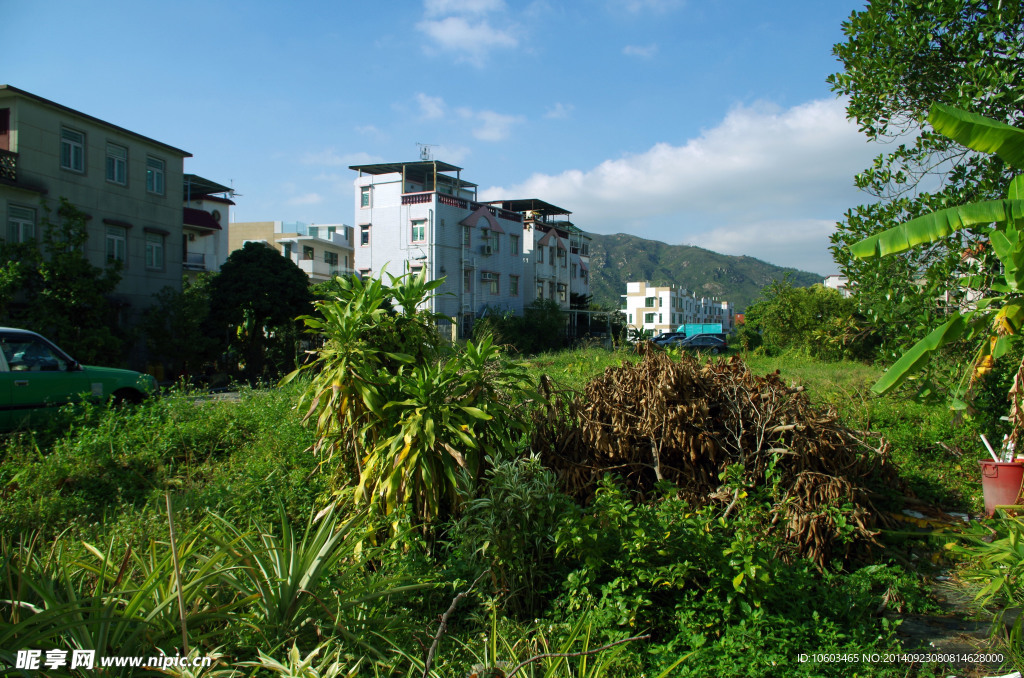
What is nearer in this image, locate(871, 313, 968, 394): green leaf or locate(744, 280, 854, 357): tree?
locate(871, 313, 968, 394): green leaf

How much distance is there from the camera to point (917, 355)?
4676mm

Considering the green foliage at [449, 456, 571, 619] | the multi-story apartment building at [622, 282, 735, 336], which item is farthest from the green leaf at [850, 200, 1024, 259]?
the multi-story apartment building at [622, 282, 735, 336]

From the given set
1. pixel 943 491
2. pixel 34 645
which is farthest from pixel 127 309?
pixel 943 491

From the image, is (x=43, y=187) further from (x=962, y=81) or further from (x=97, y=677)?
(x=962, y=81)

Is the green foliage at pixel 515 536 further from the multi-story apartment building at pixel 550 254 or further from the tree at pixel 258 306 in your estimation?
the multi-story apartment building at pixel 550 254

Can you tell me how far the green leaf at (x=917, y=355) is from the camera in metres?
4.64

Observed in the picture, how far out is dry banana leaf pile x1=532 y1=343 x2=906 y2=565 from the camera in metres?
5.46

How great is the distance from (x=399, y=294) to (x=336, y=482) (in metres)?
1.64

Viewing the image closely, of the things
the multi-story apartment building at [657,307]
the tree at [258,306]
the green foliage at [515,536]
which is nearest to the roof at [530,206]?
the tree at [258,306]

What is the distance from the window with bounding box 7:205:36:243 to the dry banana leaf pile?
18.7m

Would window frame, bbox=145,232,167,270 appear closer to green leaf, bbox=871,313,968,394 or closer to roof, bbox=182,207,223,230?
roof, bbox=182,207,223,230

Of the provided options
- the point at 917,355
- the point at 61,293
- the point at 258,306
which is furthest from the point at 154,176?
the point at 917,355

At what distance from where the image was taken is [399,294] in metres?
5.19

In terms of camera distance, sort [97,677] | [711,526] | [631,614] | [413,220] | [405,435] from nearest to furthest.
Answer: [97,677] → [631,614] → [405,435] → [711,526] → [413,220]
